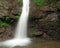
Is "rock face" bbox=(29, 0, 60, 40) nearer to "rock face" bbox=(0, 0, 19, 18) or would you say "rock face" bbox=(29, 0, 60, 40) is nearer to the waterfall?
the waterfall

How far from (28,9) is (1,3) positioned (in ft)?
9.10

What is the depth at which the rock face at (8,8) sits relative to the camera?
64.6 feet

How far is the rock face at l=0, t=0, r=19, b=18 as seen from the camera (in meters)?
19.7

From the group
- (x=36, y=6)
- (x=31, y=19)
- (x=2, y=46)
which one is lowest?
(x=2, y=46)

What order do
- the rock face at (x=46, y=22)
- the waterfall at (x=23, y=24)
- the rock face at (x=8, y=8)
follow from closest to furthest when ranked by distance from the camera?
the rock face at (x=46, y=22) < the waterfall at (x=23, y=24) < the rock face at (x=8, y=8)

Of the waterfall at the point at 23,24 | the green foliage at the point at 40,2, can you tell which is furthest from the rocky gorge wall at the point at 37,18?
the waterfall at the point at 23,24

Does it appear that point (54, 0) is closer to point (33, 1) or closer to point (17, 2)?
point (33, 1)

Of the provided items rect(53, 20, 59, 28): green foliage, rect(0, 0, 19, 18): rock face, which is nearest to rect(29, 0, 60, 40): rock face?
rect(53, 20, 59, 28): green foliage

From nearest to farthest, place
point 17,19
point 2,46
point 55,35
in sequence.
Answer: point 2,46 → point 55,35 → point 17,19

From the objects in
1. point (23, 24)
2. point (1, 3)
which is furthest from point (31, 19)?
point (1, 3)

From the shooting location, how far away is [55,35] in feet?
60.3

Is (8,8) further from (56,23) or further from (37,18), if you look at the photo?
(56,23)

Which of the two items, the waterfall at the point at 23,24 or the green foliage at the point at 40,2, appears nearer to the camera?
the waterfall at the point at 23,24

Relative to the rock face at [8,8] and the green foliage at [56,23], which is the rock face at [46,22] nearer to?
the green foliage at [56,23]
